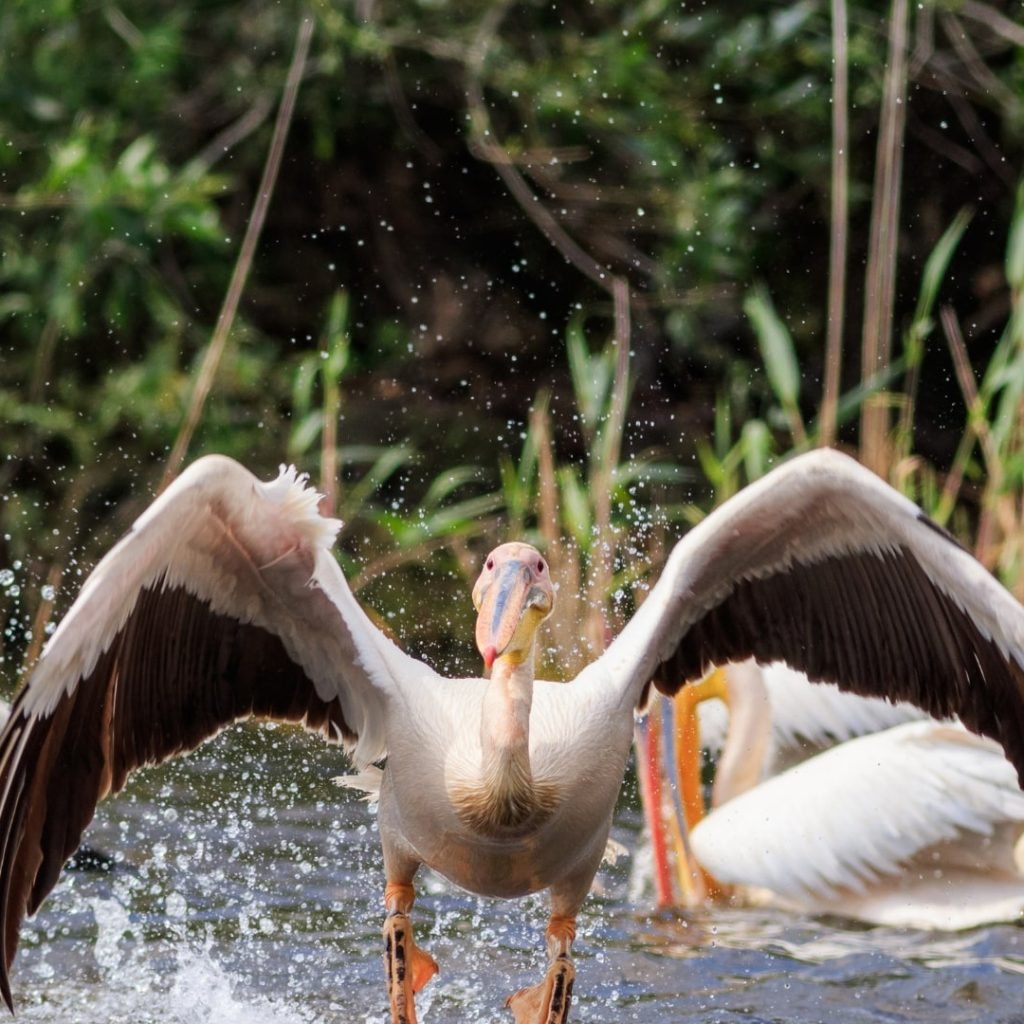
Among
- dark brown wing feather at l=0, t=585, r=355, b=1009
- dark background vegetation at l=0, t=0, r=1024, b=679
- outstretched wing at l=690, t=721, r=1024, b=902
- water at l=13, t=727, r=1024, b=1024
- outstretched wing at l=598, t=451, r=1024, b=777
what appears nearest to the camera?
dark brown wing feather at l=0, t=585, r=355, b=1009

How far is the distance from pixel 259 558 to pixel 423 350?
6232 mm

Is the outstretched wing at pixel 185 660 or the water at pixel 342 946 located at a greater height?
the outstretched wing at pixel 185 660

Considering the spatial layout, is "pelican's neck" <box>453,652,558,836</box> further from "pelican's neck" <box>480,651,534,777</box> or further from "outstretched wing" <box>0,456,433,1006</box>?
"outstretched wing" <box>0,456,433,1006</box>

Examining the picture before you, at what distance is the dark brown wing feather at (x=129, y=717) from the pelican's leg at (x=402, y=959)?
14.7 inches

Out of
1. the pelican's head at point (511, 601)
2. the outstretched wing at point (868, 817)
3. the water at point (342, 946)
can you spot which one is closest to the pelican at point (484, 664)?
the pelican's head at point (511, 601)

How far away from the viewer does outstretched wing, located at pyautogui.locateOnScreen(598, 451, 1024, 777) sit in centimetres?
365

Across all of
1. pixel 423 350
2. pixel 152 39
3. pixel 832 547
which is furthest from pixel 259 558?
pixel 423 350

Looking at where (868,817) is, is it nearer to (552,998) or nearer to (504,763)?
(552,998)

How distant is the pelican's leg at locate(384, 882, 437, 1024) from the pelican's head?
0.75 m

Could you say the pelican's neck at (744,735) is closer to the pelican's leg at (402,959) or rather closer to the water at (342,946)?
the water at (342,946)

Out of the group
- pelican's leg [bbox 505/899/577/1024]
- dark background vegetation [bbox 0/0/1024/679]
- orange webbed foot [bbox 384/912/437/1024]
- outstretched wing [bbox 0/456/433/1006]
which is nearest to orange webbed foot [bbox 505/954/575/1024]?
pelican's leg [bbox 505/899/577/1024]

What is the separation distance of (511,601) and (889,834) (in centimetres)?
237

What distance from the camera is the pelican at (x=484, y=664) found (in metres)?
3.51

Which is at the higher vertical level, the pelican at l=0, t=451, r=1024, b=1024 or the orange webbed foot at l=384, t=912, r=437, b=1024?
the pelican at l=0, t=451, r=1024, b=1024
